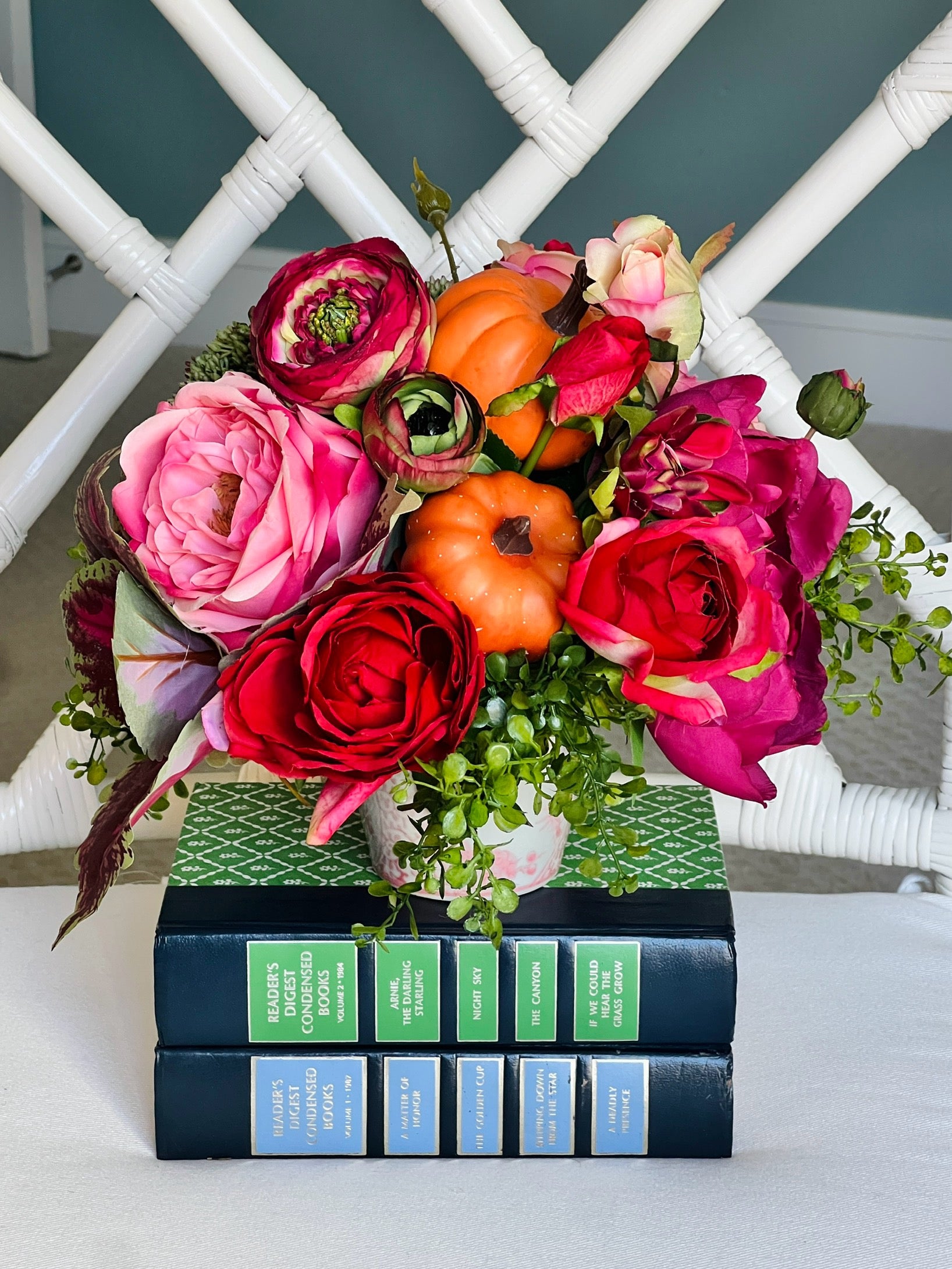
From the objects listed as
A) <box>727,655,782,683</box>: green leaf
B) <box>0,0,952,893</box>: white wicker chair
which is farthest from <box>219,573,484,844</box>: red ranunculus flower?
<box>0,0,952,893</box>: white wicker chair

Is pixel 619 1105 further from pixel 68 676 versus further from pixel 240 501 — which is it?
pixel 68 676

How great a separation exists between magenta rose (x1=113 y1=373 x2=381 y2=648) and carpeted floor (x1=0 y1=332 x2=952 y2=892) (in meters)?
0.43

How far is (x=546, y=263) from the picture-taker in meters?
0.54

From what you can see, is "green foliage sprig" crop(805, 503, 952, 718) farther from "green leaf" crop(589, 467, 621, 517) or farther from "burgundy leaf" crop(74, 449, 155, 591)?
"burgundy leaf" crop(74, 449, 155, 591)

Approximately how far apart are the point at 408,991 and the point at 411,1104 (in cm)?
5

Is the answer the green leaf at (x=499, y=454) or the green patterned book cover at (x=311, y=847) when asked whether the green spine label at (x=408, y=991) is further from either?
the green leaf at (x=499, y=454)

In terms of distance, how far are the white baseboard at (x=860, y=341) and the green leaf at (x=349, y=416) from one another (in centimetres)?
224

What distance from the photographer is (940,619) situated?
55 centimetres

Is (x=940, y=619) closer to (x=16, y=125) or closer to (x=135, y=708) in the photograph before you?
(x=135, y=708)

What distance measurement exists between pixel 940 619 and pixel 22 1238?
1.51 ft

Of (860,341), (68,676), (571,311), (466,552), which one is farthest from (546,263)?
(860,341)

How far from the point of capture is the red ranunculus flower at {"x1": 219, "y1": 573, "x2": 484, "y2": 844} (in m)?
0.43

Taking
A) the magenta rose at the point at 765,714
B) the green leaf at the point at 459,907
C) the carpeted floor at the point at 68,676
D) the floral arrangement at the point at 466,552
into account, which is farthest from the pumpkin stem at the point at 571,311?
the carpeted floor at the point at 68,676

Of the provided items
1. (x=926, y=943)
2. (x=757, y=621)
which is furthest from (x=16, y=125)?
(x=926, y=943)
